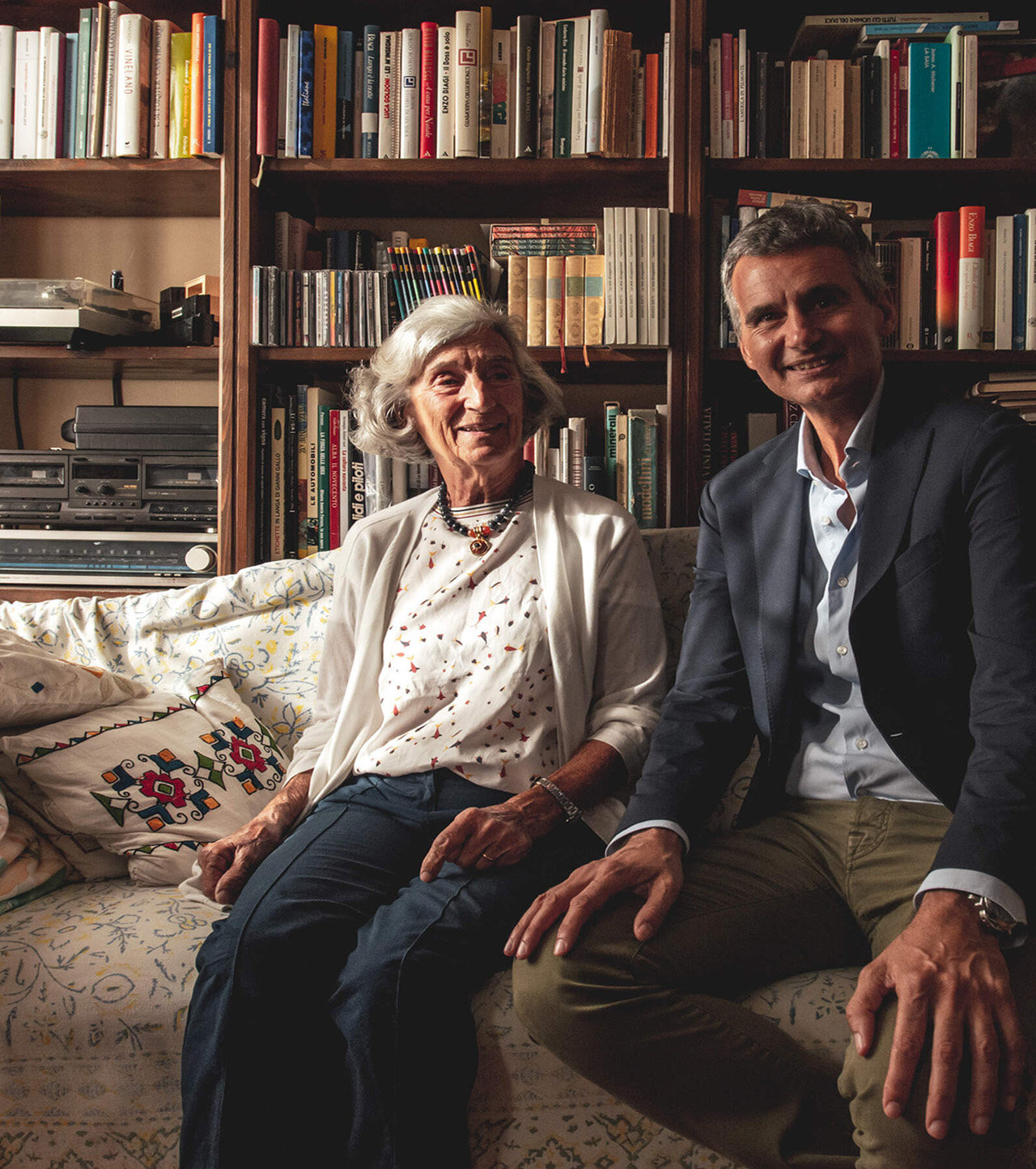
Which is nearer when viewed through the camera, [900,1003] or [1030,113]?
[900,1003]

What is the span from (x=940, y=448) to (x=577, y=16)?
60.1 inches

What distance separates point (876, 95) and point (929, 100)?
0.36ft

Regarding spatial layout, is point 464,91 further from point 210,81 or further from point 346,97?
point 210,81

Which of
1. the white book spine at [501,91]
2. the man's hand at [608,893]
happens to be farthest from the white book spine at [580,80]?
the man's hand at [608,893]

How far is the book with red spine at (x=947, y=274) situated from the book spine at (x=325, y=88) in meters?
1.33

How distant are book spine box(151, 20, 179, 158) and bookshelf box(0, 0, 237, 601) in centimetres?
4

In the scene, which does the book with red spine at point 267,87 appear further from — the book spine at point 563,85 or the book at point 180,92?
the book spine at point 563,85

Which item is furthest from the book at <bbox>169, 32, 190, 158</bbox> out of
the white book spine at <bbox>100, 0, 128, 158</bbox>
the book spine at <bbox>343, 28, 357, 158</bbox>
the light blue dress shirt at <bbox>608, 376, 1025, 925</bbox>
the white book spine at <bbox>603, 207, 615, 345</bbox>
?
the light blue dress shirt at <bbox>608, 376, 1025, 925</bbox>

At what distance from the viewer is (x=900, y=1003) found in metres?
0.88

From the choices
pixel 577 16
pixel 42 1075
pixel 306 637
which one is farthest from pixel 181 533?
pixel 577 16

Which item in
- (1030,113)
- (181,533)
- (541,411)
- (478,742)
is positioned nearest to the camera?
(478,742)

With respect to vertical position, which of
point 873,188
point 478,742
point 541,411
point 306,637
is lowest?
point 478,742

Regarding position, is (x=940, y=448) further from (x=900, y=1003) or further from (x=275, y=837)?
(x=275, y=837)

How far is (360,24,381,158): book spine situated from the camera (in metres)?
2.02
